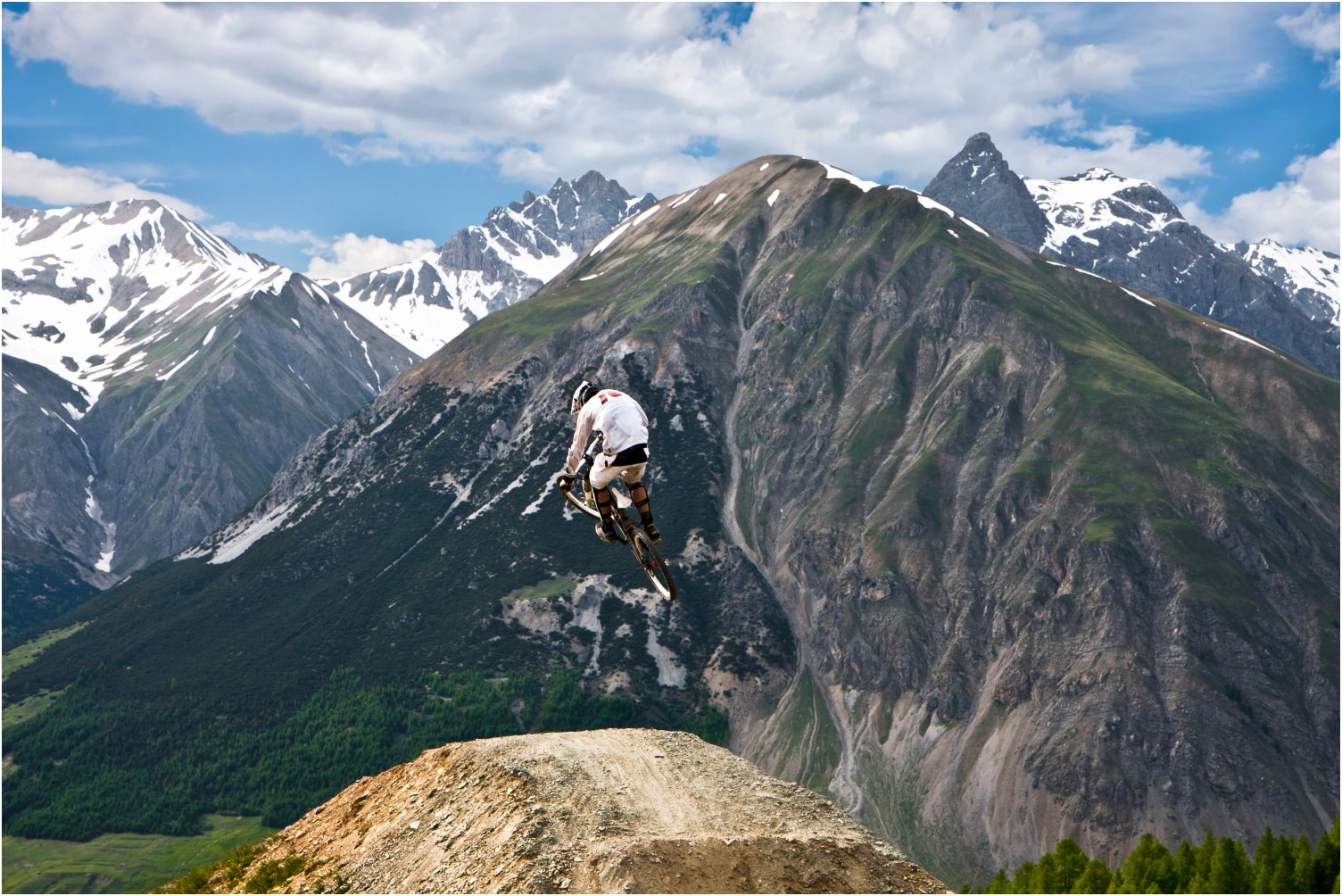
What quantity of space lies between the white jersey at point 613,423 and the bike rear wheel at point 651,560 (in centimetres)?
311

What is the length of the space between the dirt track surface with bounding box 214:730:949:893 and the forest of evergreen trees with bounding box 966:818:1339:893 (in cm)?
6907

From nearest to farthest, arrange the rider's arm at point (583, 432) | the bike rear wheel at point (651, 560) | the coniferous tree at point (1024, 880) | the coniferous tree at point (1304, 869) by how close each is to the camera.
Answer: the rider's arm at point (583, 432) → the bike rear wheel at point (651, 560) → the coniferous tree at point (1304, 869) → the coniferous tree at point (1024, 880)

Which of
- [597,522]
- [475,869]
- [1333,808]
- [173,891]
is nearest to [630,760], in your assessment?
[475,869]

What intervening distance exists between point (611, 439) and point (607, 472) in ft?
3.46

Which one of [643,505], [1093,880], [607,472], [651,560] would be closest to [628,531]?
[643,505]

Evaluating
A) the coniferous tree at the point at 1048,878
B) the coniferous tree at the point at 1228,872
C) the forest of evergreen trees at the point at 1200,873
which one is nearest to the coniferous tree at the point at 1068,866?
the forest of evergreen trees at the point at 1200,873

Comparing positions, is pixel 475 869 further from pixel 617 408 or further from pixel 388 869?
pixel 617 408

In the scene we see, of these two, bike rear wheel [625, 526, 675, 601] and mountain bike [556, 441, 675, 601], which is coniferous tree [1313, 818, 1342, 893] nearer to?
bike rear wheel [625, 526, 675, 601]

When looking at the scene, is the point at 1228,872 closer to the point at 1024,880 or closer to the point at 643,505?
the point at 1024,880

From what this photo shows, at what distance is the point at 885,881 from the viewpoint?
37062 millimetres

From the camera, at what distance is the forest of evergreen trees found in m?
102

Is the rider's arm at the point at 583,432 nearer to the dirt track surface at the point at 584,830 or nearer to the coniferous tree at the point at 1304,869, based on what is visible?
the dirt track surface at the point at 584,830

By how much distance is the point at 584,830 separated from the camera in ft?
122

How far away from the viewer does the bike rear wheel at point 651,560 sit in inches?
1329
